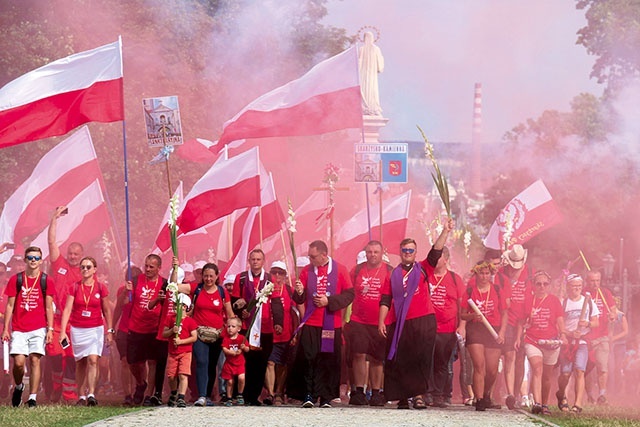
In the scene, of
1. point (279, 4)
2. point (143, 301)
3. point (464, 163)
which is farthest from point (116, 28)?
point (464, 163)

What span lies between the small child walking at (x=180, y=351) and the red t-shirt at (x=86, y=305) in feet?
2.57

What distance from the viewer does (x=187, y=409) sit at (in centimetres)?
1562

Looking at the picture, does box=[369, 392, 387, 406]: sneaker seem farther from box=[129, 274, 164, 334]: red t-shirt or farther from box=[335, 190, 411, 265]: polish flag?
box=[335, 190, 411, 265]: polish flag

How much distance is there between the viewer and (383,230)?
2350 cm

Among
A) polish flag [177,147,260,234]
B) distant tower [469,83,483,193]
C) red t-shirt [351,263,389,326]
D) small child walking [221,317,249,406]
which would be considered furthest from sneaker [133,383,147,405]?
distant tower [469,83,483,193]

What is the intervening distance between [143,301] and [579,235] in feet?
83.6

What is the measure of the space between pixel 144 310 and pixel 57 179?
205 inches

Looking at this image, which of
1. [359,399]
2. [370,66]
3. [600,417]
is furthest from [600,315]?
[370,66]

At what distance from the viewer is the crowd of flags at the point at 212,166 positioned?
19.4m

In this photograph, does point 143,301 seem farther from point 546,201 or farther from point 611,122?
point 611,122

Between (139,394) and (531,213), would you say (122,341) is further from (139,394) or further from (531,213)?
(531,213)

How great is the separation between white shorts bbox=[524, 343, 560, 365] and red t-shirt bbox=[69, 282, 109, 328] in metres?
4.80

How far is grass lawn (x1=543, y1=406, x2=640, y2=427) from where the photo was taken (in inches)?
582

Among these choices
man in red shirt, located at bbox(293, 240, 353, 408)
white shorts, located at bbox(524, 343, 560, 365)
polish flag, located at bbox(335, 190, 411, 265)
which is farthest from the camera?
polish flag, located at bbox(335, 190, 411, 265)
